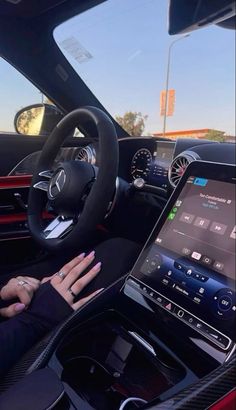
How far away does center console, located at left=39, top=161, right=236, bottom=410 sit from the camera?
0.84 meters

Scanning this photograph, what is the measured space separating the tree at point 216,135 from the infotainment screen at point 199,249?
0.78 meters

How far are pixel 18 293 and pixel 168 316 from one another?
54 centimetres

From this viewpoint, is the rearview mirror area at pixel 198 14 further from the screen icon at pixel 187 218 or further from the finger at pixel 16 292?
the finger at pixel 16 292

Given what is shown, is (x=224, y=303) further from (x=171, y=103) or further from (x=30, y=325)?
(x=171, y=103)

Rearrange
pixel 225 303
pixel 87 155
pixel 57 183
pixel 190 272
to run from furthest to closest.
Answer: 1. pixel 87 155
2. pixel 57 183
3. pixel 190 272
4. pixel 225 303

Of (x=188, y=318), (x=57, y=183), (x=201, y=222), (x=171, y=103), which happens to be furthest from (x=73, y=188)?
(x=171, y=103)

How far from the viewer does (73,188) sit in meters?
1.29

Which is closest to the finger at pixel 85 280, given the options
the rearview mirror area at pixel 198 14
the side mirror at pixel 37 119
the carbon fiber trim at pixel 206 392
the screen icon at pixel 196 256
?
the screen icon at pixel 196 256

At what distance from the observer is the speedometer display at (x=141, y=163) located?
6.57ft

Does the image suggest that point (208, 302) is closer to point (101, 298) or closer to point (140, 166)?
point (101, 298)

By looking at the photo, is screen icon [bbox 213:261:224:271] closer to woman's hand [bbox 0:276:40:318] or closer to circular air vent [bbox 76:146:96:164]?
woman's hand [bbox 0:276:40:318]

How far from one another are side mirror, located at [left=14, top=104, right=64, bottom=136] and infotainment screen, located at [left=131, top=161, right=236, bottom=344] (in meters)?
1.43

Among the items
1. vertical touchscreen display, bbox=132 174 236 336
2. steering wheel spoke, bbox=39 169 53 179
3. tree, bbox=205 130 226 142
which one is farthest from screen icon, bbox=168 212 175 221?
tree, bbox=205 130 226 142

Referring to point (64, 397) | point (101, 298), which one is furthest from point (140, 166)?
point (64, 397)
